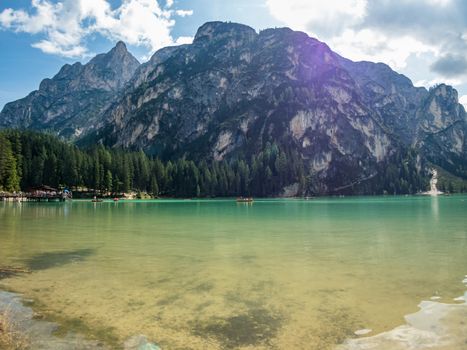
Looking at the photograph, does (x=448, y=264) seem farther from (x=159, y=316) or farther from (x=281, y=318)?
(x=159, y=316)

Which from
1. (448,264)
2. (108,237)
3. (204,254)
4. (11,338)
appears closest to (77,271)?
(204,254)

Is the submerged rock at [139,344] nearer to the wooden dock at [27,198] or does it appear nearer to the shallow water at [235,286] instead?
the shallow water at [235,286]

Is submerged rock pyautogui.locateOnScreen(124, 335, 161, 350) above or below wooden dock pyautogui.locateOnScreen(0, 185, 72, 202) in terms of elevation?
below

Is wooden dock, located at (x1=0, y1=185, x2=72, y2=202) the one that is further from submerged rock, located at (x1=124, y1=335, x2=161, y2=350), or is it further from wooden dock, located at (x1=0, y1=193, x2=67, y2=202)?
submerged rock, located at (x1=124, y1=335, x2=161, y2=350)

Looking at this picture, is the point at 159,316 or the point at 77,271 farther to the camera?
the point at 77,271

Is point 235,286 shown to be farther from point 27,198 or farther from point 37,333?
point 27,198

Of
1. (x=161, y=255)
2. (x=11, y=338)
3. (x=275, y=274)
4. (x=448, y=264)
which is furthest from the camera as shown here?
(x=161, y=255)

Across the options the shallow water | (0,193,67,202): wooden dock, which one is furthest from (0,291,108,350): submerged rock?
(0,193,67,202): wooden dock

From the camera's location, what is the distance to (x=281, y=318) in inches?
563

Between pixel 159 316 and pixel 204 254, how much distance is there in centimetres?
1480

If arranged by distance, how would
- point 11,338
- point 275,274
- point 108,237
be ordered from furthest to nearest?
point 108,237 < point 275,274 < point 11,338

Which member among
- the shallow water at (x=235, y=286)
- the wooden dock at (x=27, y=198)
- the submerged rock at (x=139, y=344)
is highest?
the wooden dock at (x=27, y=198)

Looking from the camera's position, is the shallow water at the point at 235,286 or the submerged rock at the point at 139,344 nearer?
the submerged rock at the point at 139,344

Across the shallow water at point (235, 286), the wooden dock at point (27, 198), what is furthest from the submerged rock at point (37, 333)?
the wooden dock at point (27, 198)
